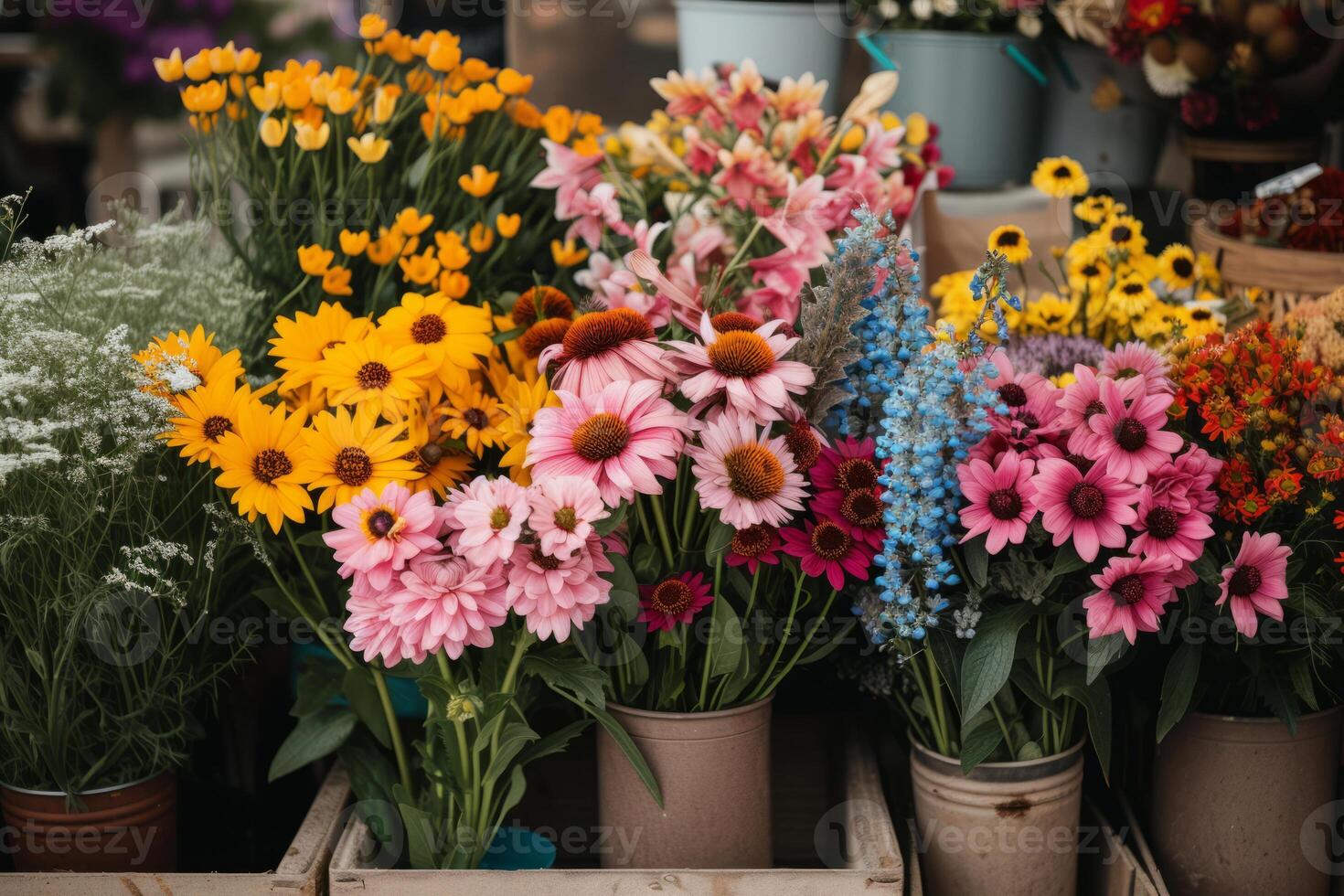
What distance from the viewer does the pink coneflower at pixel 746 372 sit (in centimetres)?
92

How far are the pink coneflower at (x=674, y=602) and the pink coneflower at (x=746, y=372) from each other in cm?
13

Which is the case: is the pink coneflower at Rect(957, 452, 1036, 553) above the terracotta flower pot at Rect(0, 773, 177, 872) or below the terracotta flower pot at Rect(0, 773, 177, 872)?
above

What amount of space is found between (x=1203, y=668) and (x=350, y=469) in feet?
2.35

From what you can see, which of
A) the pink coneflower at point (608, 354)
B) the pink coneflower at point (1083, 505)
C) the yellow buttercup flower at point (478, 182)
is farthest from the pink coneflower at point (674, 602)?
the yellow buttercup flower at point (478, 182)

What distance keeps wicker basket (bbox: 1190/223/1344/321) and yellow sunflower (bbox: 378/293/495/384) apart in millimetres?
853

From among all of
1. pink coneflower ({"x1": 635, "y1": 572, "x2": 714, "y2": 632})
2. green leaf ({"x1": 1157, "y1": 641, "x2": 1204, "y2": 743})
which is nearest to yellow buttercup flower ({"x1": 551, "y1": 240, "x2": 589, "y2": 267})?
pink coneflower ({"x1": 635, "y1": 572, "x2": 714, "y2": 632})

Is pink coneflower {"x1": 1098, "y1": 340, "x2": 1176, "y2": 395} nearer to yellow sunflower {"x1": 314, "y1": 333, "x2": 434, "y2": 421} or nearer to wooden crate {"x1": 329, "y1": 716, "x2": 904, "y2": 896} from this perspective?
wooden crate {"x1": 329, "y1": 716, "x2": 904, "y2": 896}

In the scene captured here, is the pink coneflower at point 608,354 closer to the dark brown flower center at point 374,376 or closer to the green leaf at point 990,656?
the dark brown flower center at point 374,376

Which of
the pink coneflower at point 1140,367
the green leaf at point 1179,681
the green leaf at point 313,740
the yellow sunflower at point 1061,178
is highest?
the yellow sunflower at point 1061,178

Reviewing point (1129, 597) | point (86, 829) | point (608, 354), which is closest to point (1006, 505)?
point (1129, 597)

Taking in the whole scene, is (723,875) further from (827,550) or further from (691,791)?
(827,550)

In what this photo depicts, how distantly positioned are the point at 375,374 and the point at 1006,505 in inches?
19.2

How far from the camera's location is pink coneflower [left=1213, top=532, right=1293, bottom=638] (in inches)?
36.4

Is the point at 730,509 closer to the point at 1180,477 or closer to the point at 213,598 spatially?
the point at 1180,477
